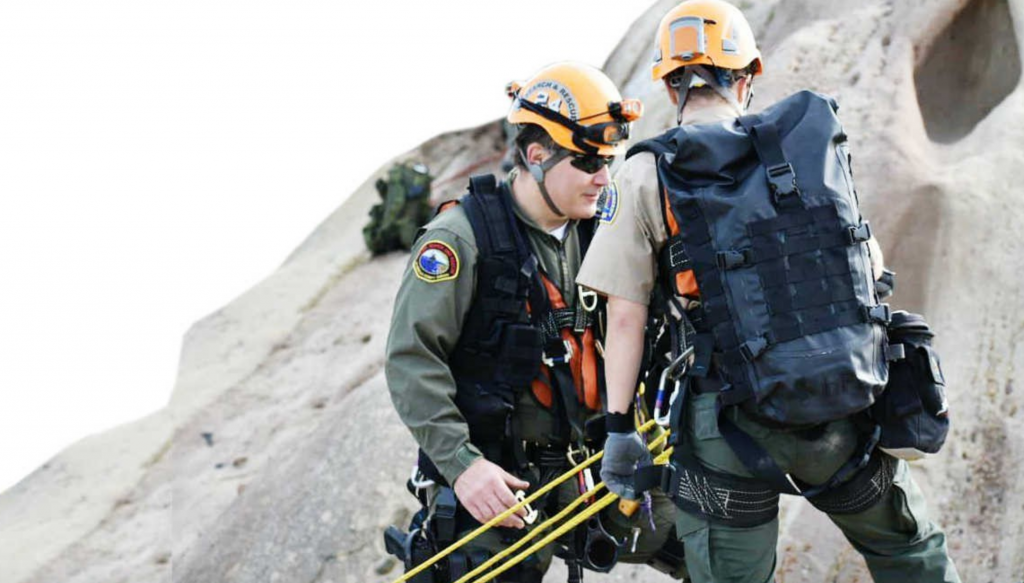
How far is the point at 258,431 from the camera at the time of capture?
37.2 ft

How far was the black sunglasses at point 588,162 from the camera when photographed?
15.5 ft

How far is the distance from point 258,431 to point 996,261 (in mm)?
7203

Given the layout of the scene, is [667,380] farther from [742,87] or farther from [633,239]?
[742,87]

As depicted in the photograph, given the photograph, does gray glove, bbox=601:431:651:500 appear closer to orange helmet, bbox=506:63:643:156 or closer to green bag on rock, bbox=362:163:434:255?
orange helmet, bbox=506:63:643:156

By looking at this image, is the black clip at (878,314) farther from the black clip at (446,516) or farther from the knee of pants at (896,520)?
the black clip at (446,516)

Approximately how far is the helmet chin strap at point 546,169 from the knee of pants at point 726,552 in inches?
59.8

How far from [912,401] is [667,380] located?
92 centimetres

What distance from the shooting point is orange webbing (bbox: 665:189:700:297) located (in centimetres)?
393

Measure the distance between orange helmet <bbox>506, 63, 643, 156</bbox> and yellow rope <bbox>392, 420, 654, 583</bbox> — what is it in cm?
120

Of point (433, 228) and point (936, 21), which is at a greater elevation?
point (433, 228)

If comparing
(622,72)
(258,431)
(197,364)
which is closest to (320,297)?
(197,364)

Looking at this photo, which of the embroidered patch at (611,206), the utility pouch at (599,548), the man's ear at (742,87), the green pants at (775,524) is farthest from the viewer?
the utility pouch at (599,548)

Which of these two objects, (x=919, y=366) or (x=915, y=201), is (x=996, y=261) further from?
(x=919, y=366)

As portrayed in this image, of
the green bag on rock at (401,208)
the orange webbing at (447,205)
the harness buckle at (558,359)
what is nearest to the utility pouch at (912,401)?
the harness buckle at (558,359)
